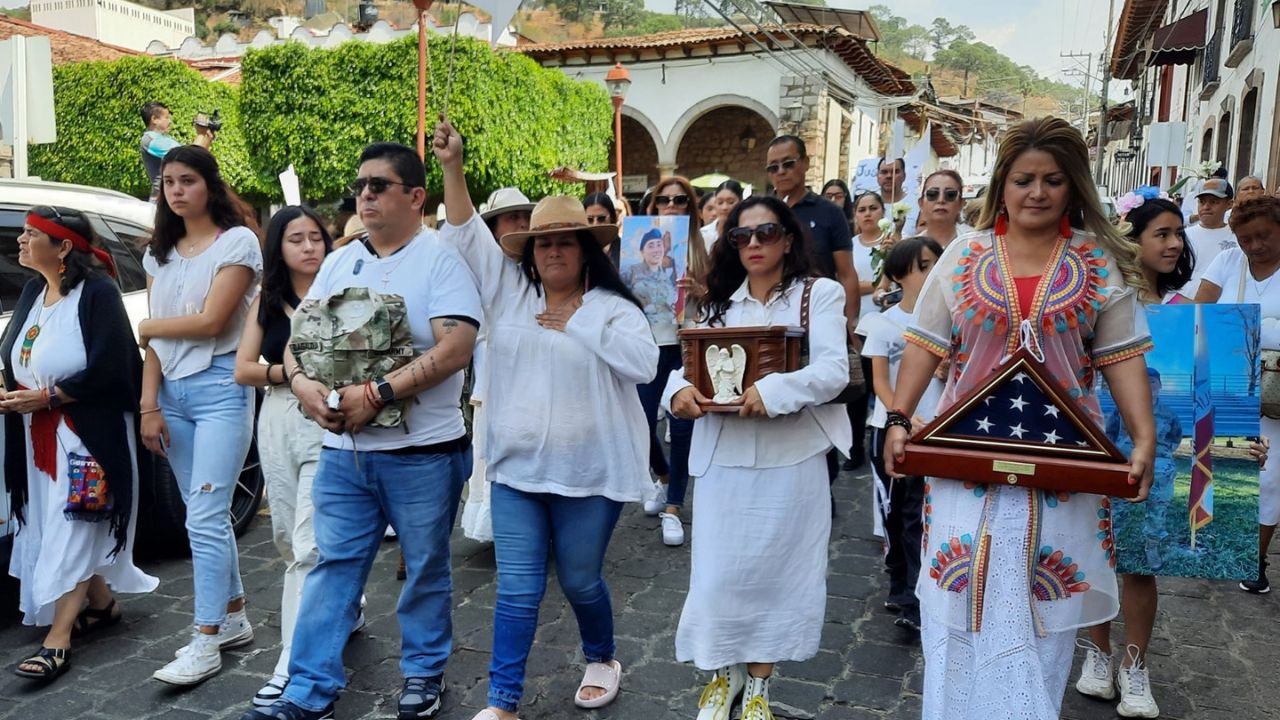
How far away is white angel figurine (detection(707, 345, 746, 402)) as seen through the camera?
3.39 metres

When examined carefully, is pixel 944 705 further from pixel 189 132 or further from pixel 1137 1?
pixel 1137 1

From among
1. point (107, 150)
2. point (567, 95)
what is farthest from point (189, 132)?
point (567, 95)

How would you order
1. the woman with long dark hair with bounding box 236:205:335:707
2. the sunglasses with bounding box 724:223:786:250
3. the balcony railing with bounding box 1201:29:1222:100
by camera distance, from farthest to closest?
1. the balcony railing with bounding box 1201:29:1222:100
2. the woman with long dark hair with bounding box 236:205:335:707
3. the sunglasses with bounding box 724:223:786:250

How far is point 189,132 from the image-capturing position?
20.4m

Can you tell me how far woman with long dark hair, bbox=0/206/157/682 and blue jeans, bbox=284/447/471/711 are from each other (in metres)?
1.30

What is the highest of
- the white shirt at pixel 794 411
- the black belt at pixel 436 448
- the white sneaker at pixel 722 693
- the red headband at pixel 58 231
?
the red headband at pixel 58 231

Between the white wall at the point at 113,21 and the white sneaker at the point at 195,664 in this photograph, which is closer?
the white sneaker at the point at 195,664

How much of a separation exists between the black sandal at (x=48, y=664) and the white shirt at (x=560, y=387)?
2080mm

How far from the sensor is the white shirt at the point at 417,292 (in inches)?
139

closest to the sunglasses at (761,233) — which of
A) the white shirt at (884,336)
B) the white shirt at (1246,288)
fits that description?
the white shirt at (884,336)

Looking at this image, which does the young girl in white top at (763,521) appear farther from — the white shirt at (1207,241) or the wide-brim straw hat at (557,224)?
the white shirt at (1207,241)

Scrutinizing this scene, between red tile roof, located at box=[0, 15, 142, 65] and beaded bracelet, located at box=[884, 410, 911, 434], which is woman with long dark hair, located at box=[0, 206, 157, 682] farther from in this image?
red tile roof, located at box=[0, 15, 142, 65]

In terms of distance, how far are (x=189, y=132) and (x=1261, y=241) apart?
20377 millimetres

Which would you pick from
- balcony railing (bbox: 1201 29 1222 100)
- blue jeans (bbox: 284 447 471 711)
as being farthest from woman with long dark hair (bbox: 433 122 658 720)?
balcony railing (bbox: 1201 29 1222 100)
